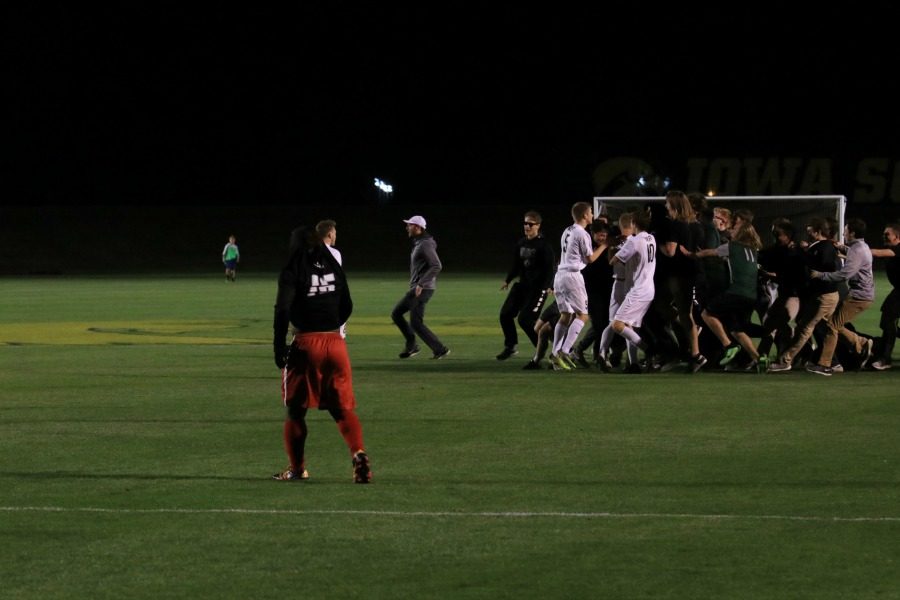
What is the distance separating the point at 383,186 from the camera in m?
67.8

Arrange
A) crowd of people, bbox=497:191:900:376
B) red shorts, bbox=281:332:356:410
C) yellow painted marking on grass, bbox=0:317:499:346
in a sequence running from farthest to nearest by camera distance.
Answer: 1. yellow painted marking on grass, bbox=0:317:499:346
2. crowd of people, bbox=497:191:900:376
3. red shorts, bbox=281:332:356:410

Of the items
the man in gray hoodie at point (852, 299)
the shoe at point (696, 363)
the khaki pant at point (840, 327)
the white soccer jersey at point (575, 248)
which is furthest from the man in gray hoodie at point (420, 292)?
the khaki pant at point (840, 327)

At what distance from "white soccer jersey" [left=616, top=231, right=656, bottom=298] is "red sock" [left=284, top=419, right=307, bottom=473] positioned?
751cm

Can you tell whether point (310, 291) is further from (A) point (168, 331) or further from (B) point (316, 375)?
(A) point (168, 331)

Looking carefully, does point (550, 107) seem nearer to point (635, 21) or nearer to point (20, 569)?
point (635, 21)

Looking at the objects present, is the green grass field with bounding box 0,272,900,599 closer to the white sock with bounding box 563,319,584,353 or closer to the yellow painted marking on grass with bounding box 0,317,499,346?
the white sock with bounding box 563,319,584,353

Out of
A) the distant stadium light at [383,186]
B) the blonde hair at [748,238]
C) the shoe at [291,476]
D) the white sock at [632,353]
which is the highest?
the distant stadium light at [383,186]

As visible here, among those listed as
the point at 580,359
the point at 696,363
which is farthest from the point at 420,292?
the point at 696,363

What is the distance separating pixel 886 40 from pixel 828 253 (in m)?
49.4

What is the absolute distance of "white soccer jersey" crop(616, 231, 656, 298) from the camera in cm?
1652

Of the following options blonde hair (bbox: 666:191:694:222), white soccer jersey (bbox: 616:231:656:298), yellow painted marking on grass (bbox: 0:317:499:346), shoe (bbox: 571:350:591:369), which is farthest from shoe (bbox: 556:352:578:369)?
yellow painted marking on grass (bbox: 0:317:499:346)

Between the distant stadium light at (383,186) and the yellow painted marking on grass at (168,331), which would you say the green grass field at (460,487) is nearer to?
the yellow painted marking on grass at (168,331)

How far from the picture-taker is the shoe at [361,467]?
9.37 metres

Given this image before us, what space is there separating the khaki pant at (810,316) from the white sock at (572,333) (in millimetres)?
2279
